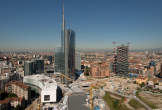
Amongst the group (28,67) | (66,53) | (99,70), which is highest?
(66,53)

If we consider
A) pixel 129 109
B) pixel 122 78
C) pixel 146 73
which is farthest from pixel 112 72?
pixel 129 109

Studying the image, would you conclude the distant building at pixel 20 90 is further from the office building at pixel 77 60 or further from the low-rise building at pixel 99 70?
the office building at pixel 77 60

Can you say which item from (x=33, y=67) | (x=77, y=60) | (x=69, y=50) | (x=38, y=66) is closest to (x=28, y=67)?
(x=33, y=67)

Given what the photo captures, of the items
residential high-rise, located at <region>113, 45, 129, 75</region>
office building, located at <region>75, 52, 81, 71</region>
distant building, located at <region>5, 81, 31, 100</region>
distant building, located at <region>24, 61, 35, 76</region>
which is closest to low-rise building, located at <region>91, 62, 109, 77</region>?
residential high-rise, located at <region>113, 45, 129, 75</region>

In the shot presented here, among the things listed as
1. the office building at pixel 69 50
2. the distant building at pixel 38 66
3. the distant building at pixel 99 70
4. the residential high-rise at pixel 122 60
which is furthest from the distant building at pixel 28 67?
the residential high-rise at pixel 122 60

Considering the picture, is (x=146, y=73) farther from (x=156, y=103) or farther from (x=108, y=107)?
(x=108, y=107)

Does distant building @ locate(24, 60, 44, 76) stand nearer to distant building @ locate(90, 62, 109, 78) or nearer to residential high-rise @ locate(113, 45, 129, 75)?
distant building @ locate(90, 62, 109, 78)

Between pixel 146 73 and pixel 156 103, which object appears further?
pixel 146 73

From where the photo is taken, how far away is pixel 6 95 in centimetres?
1156

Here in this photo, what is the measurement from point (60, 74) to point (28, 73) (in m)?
4.86

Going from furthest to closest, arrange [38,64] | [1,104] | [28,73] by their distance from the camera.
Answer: [38,64] < [28,73] < [1,104]

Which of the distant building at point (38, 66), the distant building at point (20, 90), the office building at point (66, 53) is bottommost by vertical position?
the distant building at point (20, 90)

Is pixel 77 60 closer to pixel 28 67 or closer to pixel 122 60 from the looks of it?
pixel 122 60

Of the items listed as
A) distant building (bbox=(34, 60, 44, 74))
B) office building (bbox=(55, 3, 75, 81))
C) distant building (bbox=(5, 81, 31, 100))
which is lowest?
distant building (bbox=(5, 81, 31, 100))
